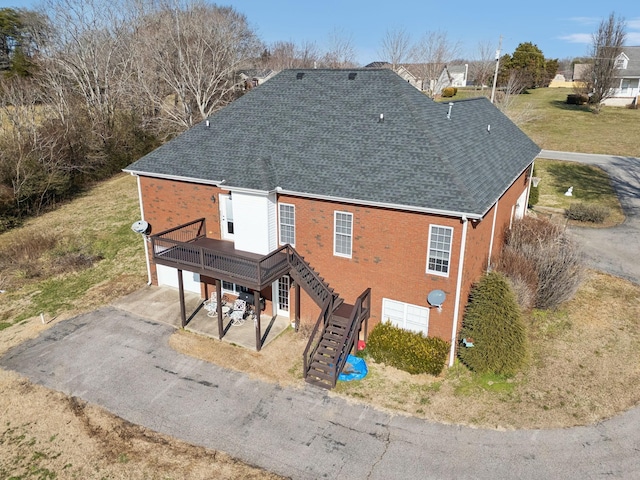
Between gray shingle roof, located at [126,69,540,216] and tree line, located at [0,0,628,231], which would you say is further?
tree line, located at [0,0,628,231]

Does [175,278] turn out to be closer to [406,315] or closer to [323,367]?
[323,367]

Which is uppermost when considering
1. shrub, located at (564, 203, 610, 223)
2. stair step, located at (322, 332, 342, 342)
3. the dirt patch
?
shrub, located at (564, 203, 610, 223)

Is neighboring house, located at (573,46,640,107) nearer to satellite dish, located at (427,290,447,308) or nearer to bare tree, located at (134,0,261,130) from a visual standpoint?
bare tree, located at (134,0,261,130)

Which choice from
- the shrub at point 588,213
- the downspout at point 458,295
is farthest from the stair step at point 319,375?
the shrub at point 588,213

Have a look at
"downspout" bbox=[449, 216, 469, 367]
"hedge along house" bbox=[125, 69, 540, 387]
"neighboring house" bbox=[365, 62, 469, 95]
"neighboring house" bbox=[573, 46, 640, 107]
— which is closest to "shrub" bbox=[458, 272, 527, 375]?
"downspout" bbox=[449, 216, 469, 367]

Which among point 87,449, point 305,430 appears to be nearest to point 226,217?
point 305,430

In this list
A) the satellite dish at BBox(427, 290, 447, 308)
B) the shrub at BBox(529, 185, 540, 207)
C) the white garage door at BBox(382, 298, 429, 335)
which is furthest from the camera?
the shrub at BBox(529, 185, 540, 207)
